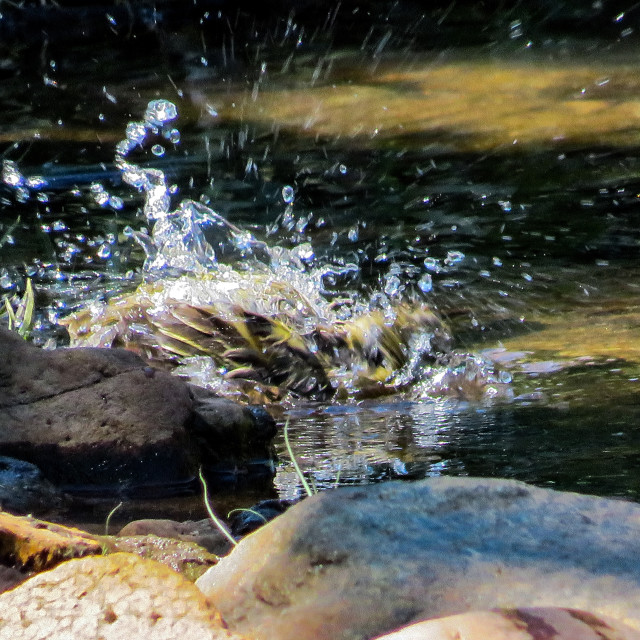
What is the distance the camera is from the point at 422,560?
139 centimetres

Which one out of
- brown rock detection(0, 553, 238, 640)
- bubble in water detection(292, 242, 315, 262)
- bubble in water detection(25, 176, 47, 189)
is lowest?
brown rock detection(0, 553, 238, 640)

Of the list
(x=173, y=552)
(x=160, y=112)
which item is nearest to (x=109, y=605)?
(x=173, y=552)

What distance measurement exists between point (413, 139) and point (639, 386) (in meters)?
3.68

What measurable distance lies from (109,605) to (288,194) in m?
4.76

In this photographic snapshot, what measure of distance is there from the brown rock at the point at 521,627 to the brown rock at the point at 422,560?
0.16ft

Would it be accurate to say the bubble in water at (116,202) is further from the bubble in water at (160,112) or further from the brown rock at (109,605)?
the brown rock at (109,605)

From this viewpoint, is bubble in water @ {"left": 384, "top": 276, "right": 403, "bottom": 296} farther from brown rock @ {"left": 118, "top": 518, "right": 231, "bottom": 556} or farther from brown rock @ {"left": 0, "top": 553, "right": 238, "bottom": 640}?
brown rock @ {"left": 0, "top": 553, "right": 238, "bottom": 640}

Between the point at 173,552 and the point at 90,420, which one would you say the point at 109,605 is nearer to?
the point at 173,552

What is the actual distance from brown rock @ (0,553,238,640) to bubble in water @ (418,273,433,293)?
3388 mm

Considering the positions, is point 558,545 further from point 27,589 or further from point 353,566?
point 27,589

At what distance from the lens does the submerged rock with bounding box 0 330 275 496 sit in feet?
7.88

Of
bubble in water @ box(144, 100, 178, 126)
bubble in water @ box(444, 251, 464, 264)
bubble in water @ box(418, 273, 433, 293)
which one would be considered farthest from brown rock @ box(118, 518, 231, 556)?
bubble in water @ box(144, 100, 178, 126)

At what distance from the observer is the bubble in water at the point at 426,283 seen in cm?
467

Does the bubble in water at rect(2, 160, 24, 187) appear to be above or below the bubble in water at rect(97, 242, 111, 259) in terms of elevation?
above
